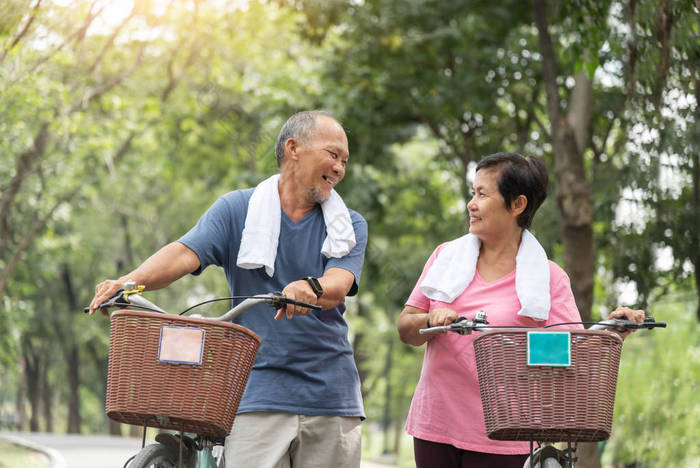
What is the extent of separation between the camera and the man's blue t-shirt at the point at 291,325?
13.2 feet

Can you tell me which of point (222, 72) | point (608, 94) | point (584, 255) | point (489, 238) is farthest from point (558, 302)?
point (222, 72)

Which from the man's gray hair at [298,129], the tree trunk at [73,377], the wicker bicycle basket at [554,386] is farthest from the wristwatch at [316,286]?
the tree trunk at [73,377]

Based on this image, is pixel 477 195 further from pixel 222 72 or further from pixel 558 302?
pixel 222 72

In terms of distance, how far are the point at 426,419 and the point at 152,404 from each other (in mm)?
1331

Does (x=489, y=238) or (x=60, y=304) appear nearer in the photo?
(x=489, y=238)

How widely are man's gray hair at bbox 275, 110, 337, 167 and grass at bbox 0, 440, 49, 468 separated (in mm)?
15276

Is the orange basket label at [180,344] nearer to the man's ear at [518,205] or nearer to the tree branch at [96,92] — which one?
the man's ear at [518,205]

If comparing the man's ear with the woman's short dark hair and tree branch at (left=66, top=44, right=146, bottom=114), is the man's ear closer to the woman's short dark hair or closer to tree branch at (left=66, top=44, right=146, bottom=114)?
the woman's short dark hair

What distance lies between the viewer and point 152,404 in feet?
11.0

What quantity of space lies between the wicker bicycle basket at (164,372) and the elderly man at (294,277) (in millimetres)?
486

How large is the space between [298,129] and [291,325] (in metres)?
0.83

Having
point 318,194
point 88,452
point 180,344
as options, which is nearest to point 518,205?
point 318,194

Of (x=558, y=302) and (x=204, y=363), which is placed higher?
(x=558, y=302)

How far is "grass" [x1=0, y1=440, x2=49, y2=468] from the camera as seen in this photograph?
18.2 m
